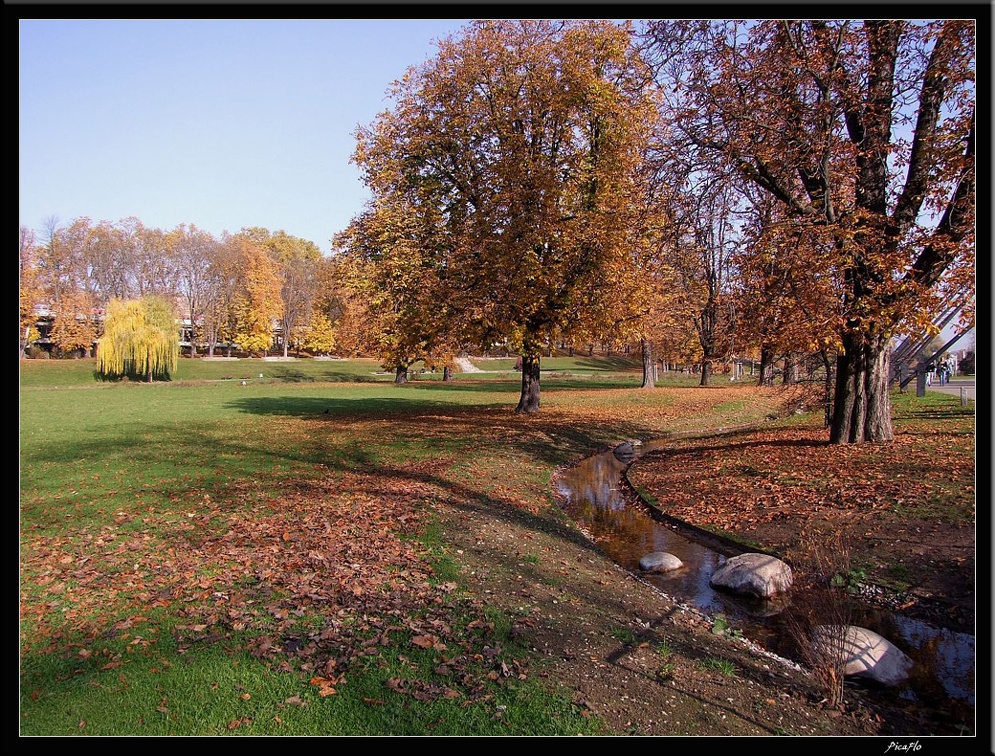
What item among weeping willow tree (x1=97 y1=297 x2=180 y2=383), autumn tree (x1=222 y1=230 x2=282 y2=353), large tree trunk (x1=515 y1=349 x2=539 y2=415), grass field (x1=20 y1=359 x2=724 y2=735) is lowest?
grass field (x1=20 y1=359 x2=724 y2=735)

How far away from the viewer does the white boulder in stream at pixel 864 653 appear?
5.45 metres

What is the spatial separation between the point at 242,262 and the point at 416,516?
66.8 meters

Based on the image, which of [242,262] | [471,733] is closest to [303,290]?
[242,262]

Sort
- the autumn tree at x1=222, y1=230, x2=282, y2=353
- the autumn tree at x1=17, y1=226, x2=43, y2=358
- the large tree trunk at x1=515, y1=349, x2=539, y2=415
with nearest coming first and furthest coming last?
the large tree trunk at x1=515, y1=349, x2=539, y2=415 → the autumn tree at x1=17, y1=226, x2=43, y2=358 → the autumn tree at x1=222, y1=230, x2=282, y2=353

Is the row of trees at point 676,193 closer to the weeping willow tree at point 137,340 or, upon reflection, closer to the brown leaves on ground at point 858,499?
the brown leaves on ground at point 858,499

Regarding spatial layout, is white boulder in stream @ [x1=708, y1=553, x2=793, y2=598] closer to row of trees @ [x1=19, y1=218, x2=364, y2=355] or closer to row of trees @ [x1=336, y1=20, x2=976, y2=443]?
row of trees @ [x1=336, y1=20, x2=976, y2=443]

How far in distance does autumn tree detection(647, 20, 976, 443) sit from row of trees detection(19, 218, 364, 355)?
70.9 feet

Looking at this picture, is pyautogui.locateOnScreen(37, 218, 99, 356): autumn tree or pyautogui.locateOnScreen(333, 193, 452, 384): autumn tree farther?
pyautogui.locateOnScreen(37, 218, 99, 356): autumn tree

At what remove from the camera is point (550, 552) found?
8.96m

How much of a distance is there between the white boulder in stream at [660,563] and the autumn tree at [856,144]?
5.16 meters

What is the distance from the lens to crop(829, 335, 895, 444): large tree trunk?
1325cm

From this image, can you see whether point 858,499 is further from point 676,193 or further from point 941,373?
point 941,373

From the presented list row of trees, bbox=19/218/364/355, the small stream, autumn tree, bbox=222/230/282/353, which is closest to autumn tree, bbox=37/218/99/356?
row of trees, bbox=19/218/364/355

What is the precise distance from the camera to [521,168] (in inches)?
769
